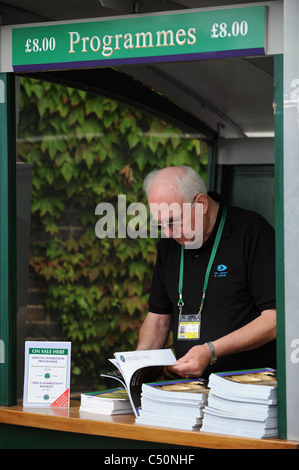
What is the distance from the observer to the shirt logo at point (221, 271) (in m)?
3.37

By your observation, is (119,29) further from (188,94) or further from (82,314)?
(82,314)

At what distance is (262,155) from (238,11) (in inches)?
84.3

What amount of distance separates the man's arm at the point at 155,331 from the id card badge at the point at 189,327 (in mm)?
244

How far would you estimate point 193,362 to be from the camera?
120 inches

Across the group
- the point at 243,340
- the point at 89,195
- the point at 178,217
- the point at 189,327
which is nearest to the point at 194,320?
the point at 189,327

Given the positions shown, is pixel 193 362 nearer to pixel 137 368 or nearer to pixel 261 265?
pixel 137 368

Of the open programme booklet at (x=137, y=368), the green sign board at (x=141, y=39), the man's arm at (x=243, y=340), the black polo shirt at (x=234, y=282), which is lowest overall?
the open programme booklet at (x=137, y=368)

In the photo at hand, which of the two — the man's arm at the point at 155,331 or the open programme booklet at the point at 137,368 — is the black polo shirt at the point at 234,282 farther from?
the open programme booklet at the point at 137,368

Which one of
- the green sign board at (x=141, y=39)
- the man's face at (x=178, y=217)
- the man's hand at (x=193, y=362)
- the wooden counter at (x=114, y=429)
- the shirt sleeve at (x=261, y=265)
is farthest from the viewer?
the man's face at (x=178, y=217)

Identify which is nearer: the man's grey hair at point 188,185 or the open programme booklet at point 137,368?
the open programme booklet at point 137,368

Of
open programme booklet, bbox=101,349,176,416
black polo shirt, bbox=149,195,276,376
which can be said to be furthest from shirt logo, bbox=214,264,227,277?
open programme booklet, bbox=101,349,176,416


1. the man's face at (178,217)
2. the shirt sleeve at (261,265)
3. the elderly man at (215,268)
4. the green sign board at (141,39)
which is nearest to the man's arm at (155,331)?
the elderly man at (215,268)

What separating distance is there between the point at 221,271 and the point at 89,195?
2.88 meters
